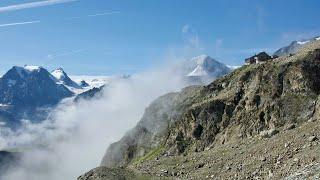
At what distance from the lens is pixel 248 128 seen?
125250mm

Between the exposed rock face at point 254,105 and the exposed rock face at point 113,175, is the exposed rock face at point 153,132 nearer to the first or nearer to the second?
the exposed rock face at point 254,105

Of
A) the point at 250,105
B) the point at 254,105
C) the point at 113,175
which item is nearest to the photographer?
the point at 113,175

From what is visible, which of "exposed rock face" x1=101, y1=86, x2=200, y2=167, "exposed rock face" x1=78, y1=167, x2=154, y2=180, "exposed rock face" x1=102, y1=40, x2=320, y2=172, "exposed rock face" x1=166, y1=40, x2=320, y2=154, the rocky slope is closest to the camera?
the rocky slope

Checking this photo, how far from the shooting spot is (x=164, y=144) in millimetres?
163625

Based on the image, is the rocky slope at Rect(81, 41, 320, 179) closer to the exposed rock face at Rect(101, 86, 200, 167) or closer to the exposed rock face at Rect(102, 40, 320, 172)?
the exposed rock face at Rect(102, 40, 320, 172)

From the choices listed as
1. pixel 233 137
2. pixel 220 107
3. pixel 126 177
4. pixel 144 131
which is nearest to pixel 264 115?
pixel 233 137

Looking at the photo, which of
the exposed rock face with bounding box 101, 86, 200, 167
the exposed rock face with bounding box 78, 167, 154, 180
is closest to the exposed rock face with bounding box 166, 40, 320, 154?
the exposed rock face with bounding box 101, 86, 200, 167

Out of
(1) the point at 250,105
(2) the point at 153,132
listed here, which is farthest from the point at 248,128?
(2) the point at 153,132

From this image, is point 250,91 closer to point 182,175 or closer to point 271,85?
point 271,85

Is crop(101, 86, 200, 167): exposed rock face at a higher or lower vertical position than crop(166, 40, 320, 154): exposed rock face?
lower

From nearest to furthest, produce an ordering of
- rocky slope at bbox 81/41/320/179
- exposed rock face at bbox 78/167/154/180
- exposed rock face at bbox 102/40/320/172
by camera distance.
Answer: rocky slope at bbox 81/41/320/179 < exposed rock face at bbox 78/167/154/180 < exposed rock face at bbox 102/40/320/172

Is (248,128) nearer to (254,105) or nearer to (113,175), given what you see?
(254,105)

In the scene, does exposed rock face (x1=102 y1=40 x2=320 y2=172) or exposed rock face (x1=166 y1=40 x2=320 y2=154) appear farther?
exposed rock face (x1=102 y1=40 x2=320 y2=172)

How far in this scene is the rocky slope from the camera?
81625 mm
